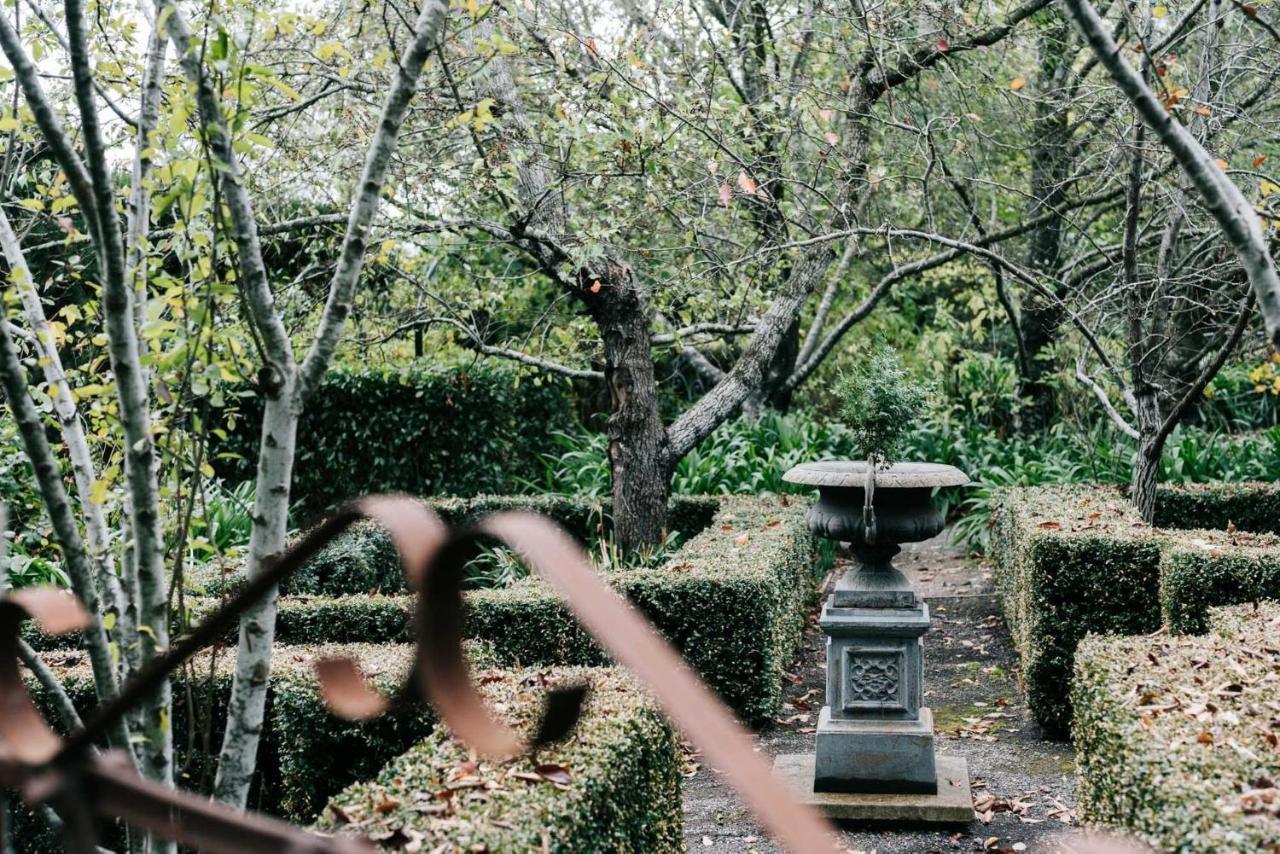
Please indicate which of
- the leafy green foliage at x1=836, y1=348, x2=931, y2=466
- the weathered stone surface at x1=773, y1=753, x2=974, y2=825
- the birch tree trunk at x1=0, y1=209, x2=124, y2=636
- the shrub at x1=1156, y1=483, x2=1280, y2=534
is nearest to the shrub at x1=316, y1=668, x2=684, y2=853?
the birch tree trunk at x1=0, y1=209, x2=124, y2=636

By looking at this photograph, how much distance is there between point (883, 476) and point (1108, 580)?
1.88 m

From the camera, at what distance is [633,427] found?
899 cm

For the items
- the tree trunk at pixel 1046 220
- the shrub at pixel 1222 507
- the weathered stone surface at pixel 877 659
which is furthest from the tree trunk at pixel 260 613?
the shrub at pixel 1222 507

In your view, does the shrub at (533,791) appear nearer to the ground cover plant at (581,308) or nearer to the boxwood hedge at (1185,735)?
the ground cover plant at (581,308)

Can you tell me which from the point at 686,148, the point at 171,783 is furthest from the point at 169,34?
the point at 686,148

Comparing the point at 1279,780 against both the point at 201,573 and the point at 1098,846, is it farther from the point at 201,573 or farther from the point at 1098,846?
the point at 201,573

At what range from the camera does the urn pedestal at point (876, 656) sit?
5.92 meters

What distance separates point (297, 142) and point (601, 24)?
294cm

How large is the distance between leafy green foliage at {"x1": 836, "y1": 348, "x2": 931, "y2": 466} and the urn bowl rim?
120mm

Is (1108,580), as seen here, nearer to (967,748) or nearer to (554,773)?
(967,748)

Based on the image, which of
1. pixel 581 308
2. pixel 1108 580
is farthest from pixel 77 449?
pixel 581 308

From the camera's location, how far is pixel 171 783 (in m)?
2.44

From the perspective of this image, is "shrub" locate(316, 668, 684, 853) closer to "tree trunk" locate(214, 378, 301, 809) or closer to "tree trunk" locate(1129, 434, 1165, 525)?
"tree trunk" locate(214, 378, 301, 809)

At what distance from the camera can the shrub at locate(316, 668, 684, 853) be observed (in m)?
2.99
